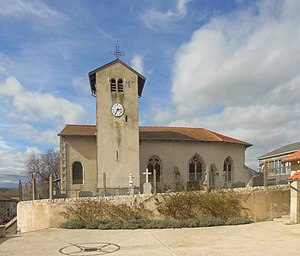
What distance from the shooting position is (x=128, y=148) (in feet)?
97.3

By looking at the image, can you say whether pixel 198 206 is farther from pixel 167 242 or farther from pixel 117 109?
pixel 117 109

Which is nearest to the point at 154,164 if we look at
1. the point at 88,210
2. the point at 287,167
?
the point at 287,167

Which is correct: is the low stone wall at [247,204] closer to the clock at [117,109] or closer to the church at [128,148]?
the church at [128,148]

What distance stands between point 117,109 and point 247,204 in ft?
47.6

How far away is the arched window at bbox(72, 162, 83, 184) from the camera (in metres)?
31.4

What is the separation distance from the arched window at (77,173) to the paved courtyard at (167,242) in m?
14.9

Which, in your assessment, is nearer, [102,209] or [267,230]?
[267,230]

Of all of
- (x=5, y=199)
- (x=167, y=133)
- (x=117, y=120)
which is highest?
(x=117, y=120)

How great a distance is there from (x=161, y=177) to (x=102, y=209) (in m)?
12.8

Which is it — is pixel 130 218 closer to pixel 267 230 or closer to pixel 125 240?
pixel 125 240

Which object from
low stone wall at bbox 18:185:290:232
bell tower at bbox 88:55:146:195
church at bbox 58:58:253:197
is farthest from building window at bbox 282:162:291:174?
bell tower at bbox 88:55:146:195

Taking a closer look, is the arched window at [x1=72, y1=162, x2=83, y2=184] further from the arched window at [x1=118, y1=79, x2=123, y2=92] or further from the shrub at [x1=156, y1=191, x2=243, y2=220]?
the shrub at [x1=156, y1=191, x2=243, y2=220]

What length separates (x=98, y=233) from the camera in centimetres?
1653

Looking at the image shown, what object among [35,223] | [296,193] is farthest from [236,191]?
[35,223]
